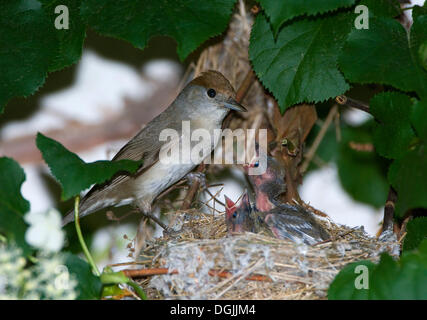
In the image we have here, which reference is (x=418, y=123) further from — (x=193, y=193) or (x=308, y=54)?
(x=193, y=193)

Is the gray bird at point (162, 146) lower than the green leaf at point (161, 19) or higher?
lower

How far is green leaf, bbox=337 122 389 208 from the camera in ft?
8.85

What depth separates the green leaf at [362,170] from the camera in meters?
2.70

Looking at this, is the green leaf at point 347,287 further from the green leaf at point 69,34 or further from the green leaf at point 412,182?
the green leaf at point 69,34

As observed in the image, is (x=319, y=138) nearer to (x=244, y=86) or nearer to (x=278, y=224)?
(x=244, y=86)

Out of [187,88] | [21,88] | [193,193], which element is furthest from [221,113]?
[21,88]

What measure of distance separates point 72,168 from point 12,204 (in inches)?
7.5

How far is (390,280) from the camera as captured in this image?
1.48 m

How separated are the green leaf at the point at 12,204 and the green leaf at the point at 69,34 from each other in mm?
650

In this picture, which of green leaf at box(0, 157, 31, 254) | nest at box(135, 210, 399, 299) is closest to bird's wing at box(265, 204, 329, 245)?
nest at box(135, 210, 399, 299)

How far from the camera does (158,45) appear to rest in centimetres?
281

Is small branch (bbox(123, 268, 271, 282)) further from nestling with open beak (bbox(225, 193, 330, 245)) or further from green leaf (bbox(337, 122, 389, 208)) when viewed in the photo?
green leaf (bbox(337, 122, 389, 208))

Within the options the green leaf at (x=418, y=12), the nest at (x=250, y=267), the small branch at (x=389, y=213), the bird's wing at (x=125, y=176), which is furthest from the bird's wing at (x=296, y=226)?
the green leaf at (x=418, y=12)

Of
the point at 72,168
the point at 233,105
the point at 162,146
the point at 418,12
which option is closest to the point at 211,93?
the point at 233,105
